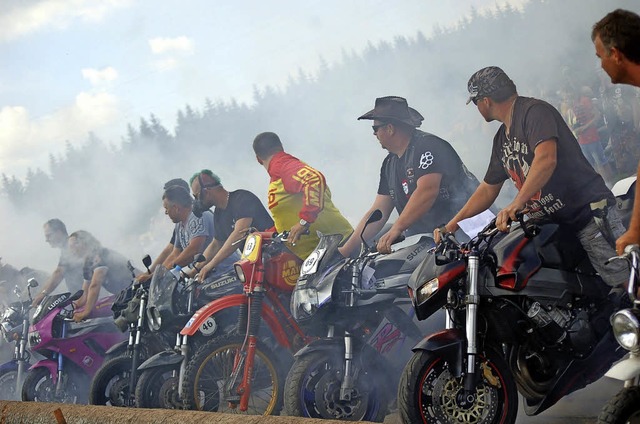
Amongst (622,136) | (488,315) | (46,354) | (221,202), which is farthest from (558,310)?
(46,354)

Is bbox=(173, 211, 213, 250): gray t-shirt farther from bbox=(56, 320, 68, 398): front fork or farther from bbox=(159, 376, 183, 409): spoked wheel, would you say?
bbox=(159, 376, 183, 409): spoked wheel

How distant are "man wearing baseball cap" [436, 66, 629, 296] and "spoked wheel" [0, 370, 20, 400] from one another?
667cm

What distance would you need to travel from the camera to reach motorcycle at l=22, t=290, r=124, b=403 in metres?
8.95

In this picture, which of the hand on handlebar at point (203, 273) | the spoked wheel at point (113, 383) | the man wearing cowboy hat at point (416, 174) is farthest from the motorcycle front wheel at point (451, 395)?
the spoked wheel at point (113, 383)

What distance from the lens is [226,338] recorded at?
6.16m

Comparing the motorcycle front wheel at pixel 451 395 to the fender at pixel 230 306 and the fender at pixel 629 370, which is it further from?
the fender at pixel 230 306

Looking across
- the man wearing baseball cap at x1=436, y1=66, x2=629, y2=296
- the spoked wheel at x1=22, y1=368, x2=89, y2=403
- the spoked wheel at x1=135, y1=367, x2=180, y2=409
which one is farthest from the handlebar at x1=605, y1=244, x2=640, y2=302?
the spoked wheel at x1=22, y1=368, x2=89, y2=403

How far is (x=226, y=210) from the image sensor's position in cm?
820

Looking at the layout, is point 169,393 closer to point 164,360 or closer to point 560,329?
point 164,360

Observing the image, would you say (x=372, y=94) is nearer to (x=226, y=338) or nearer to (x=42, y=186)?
(x=226, y=338)

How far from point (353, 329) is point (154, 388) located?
203cm

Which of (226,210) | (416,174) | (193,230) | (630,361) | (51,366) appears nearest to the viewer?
(630,361)

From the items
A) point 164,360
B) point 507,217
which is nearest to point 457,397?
point 507,217

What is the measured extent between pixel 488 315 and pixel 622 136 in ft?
11.1
